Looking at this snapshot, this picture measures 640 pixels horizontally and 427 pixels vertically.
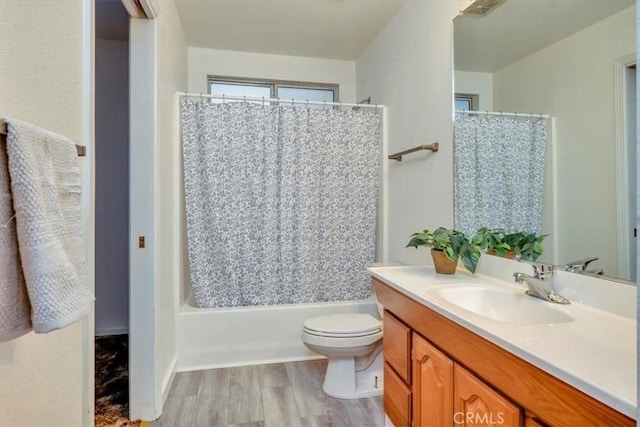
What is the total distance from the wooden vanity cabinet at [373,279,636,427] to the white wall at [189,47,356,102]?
7.74ft

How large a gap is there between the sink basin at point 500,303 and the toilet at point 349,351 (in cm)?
77

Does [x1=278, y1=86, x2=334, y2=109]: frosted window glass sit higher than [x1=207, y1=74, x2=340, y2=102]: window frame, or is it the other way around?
[x1=207, y1=74, x2=340, y2=102]: window frame

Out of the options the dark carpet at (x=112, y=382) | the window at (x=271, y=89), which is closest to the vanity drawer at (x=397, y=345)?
the dark carpet at (x=112, y=382)

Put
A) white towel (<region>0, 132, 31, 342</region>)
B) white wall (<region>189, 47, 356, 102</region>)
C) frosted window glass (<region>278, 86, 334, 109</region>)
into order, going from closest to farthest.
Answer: white towel (<region>0, 132, 31, 342</region>) < white wall (<region>189, 47, 356, 102</region>) < frosted window glass (<region>278, 86, 334, 109</region>)

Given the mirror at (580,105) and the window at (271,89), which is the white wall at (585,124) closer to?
the mirror at (580,105)

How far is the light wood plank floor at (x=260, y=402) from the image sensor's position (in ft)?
5.74

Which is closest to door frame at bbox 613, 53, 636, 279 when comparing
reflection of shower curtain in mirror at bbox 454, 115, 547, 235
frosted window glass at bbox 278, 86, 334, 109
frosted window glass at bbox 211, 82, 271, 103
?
reflection of shower curtain in mirror at bbox 454, 115, 547, 235

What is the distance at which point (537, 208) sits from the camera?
1378mm

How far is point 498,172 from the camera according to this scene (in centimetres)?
157

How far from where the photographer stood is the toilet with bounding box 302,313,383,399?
1.91m

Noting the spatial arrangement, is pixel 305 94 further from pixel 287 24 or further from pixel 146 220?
pixel 146 220

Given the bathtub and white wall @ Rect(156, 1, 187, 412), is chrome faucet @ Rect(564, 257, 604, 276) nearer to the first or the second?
the bathtub

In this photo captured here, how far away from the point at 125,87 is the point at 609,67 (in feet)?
10.8

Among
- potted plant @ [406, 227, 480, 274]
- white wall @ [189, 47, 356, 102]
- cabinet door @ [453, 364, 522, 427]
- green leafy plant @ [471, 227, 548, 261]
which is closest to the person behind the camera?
cabinet door @ [453, 364, 522, 427]
